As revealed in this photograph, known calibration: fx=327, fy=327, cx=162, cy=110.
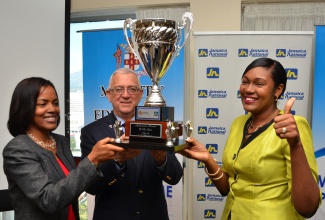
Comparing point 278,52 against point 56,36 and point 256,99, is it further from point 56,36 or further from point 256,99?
point 56,36

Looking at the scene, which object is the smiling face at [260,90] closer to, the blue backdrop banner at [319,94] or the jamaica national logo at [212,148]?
the jamaica national logo at [212,148]

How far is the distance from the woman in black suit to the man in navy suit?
0.53 ft

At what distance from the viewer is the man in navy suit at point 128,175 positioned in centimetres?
154

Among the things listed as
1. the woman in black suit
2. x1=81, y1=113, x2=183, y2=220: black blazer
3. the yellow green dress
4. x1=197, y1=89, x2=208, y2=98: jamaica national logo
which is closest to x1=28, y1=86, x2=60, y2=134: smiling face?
the woman in black suit

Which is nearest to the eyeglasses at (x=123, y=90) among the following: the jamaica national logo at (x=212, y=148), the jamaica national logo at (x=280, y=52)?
the jamaica national logo at (x=212, y=148)

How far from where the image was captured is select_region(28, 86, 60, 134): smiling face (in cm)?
141

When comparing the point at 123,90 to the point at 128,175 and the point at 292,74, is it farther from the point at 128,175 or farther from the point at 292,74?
the point at 292,74

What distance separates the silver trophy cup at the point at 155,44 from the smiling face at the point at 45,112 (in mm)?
416

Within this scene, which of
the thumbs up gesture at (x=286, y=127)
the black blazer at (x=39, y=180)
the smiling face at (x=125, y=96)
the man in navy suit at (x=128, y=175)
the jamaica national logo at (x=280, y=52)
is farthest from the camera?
the jamaica national logo at (x=280, y=52)

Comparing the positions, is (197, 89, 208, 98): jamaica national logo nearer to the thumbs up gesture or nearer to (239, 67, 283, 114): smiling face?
(239, 67, 283, 114): smiling face

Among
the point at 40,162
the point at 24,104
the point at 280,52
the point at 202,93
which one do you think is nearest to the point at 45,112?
the point at 24,104

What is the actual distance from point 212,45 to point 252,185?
5.62ft

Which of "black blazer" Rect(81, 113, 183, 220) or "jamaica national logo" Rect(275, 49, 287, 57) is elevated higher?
"jamaica national logo" Rect(275, 49, 287, 57)

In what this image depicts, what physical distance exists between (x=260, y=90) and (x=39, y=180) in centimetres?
102
